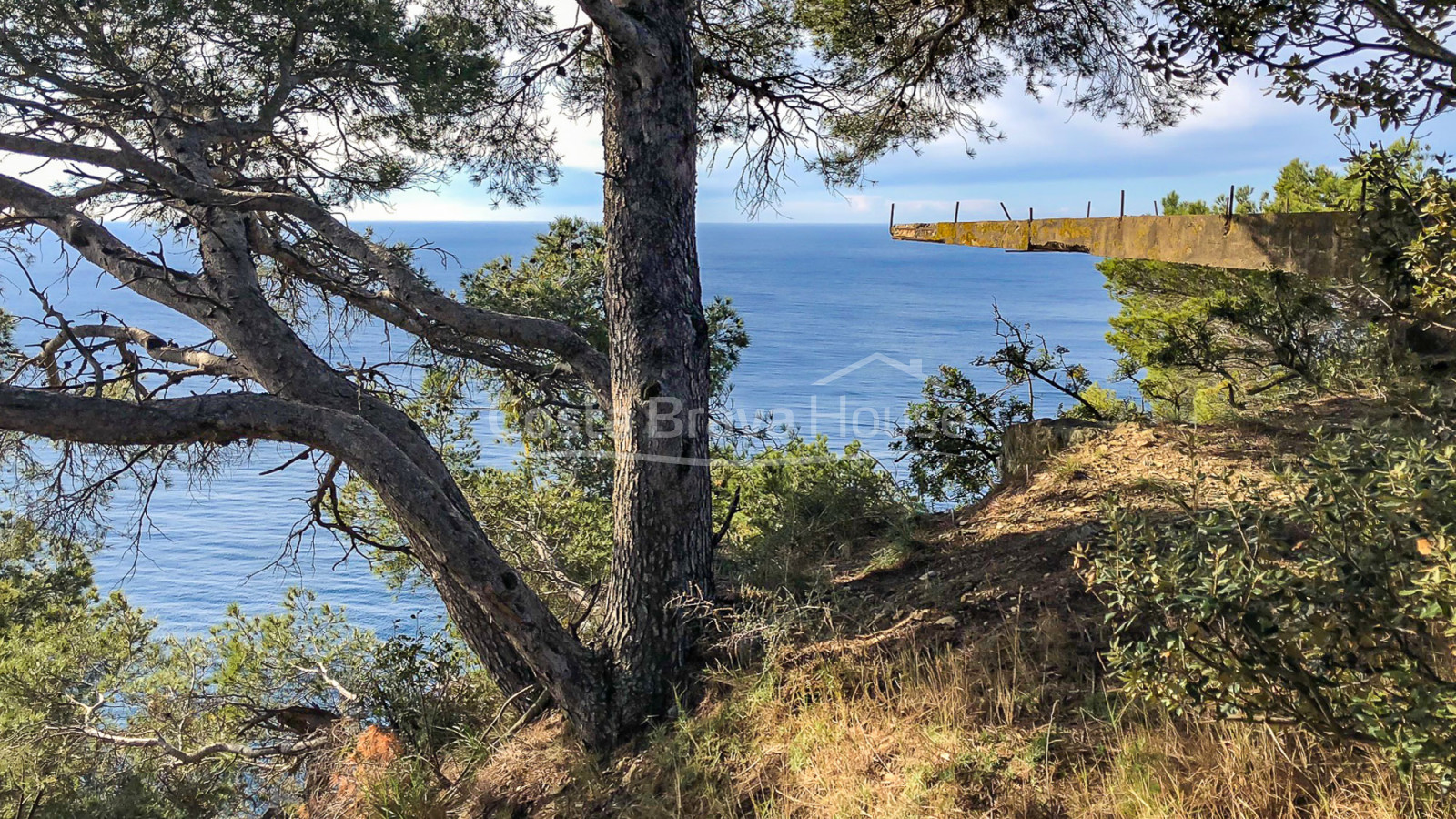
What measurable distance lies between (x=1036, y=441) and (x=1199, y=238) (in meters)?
1.89

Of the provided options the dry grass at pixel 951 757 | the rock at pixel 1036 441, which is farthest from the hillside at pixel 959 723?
the rock at pixel 1036 441

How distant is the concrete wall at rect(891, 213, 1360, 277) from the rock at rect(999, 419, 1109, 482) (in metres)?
1.31

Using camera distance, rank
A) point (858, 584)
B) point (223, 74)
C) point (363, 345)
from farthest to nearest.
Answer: point (363, 345), point (223, 74), point (858, 584)

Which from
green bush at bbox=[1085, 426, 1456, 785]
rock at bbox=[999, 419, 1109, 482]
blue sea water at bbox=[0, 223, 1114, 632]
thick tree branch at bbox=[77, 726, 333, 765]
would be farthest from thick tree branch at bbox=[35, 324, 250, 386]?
rock at bbox=[999, 419, 1109, 482]

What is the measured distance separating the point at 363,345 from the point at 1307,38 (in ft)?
142

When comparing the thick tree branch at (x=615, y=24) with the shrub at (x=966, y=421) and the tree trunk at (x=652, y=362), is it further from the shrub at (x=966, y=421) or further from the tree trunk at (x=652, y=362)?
the shrub at (x=966, y=421)

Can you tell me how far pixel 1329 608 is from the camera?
2262 mm

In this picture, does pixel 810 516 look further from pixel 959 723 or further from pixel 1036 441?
pixel 959 723

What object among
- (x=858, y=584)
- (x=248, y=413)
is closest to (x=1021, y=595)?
(x=858, y=584)

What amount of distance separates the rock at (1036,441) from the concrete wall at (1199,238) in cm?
131

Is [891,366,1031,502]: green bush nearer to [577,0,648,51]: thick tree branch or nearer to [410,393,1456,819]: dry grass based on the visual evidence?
[410,393,1456,819]: dry grass

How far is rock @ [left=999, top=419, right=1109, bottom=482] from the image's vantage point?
646 centimetres

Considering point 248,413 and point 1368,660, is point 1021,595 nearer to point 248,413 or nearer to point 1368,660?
point 1368,660

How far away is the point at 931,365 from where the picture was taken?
44.9m
